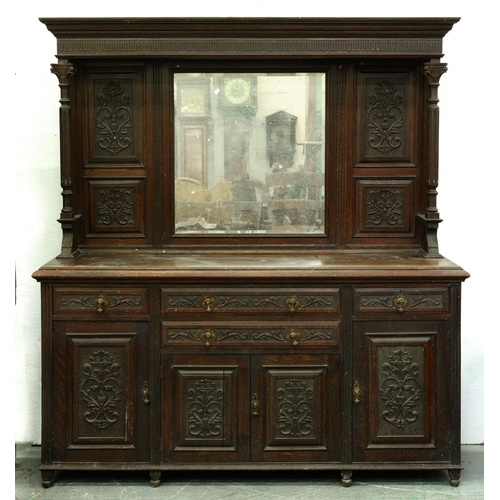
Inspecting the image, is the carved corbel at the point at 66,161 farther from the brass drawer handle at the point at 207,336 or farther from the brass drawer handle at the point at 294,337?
the brass drawer handle at the point at 294,337

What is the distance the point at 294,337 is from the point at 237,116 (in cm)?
124

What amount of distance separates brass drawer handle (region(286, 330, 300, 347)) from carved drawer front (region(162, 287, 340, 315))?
99mm

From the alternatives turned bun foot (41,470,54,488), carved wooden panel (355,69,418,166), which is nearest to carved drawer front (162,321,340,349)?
turned bun foot (41,470,54,488)

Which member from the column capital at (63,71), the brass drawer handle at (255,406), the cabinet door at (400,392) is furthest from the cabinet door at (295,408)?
the column capital at (63,71)

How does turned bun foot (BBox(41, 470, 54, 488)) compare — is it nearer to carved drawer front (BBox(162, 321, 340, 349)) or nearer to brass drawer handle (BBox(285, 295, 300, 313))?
carved drawer front (BBox(162, 321, 340, 349))

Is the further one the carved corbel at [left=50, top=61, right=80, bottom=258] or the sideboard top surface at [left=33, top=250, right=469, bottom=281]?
the carved corbel at [left=50, top=61, right=80, bottom=258]

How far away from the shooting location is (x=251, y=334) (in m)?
4.33

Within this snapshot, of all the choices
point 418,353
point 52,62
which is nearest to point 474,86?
point 418,353

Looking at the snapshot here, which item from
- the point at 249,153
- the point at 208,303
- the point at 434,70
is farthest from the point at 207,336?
the point at 434,70

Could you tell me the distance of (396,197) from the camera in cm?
477

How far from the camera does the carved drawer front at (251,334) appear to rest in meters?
4.32

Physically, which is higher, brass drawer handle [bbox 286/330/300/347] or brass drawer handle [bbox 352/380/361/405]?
brass drawer handle [bbox 286/330/300/347]

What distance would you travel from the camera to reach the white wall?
4.90 metres

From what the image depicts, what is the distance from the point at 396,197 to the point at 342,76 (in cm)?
71
